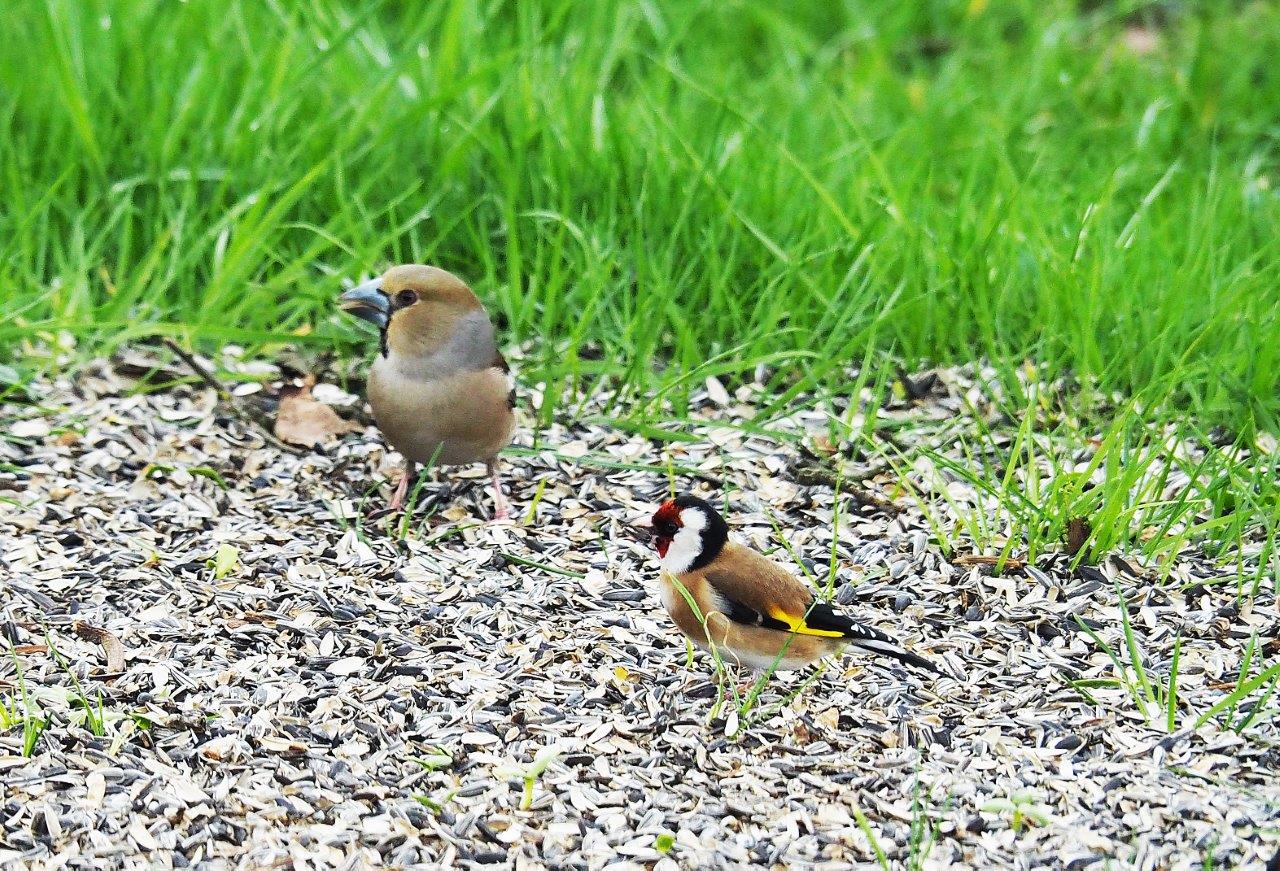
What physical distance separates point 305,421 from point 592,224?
125cm

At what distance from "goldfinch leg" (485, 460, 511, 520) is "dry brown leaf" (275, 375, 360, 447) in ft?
2.04

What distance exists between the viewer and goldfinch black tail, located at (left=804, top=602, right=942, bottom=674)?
12.0ft

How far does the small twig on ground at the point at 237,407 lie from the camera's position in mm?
4965

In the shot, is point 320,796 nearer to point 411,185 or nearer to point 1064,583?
point 1064,583

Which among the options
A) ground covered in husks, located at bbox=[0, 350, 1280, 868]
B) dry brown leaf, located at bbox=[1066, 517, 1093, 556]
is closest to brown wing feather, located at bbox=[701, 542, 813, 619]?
ground covered in husks, located at bbox=[0, 350, 1280, 868]

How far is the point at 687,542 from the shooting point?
3805 mm

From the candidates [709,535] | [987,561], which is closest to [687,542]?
[709,535]

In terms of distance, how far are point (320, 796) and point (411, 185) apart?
290cm

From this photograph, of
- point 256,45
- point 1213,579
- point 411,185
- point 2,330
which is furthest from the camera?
point 256,45

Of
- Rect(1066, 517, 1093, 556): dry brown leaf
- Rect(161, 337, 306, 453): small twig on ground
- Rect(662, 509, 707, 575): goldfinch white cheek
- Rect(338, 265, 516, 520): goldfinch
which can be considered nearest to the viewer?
Rect(662, 509, 707, 575): goldfinch white cheek

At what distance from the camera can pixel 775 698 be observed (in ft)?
12.5

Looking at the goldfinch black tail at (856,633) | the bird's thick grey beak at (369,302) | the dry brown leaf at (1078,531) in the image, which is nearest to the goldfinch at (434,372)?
the bird's thick grey beak at (369,302)

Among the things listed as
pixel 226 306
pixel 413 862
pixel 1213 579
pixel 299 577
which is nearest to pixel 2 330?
pixel 226 306

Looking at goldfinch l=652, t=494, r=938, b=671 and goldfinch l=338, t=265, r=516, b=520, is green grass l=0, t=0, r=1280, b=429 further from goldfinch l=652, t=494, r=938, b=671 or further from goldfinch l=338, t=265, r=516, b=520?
goldfinch l=652, t=494, r=938, b=671
